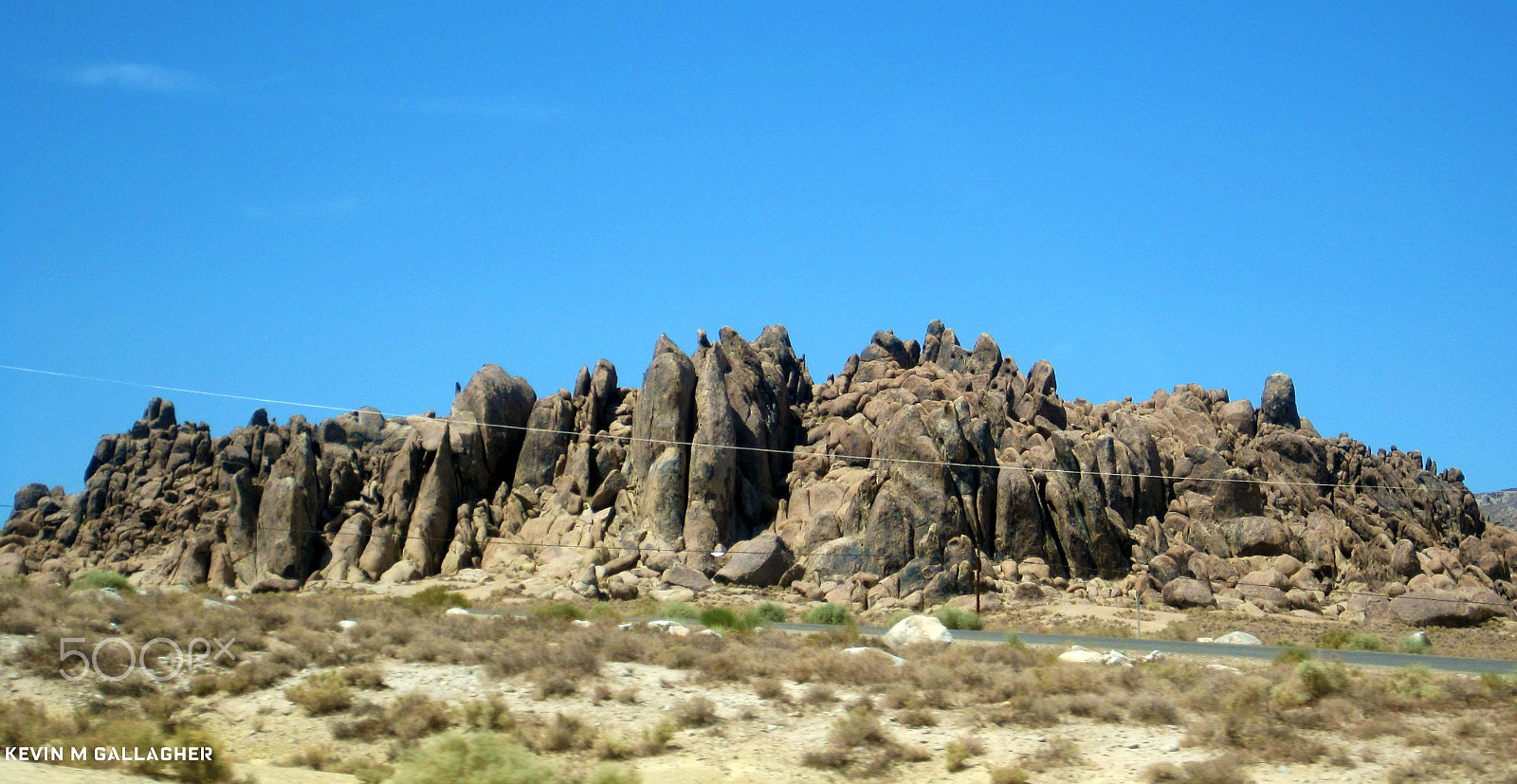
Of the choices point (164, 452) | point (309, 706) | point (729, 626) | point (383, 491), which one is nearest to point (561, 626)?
point (729, 626)

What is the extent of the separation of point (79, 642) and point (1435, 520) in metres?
65.7

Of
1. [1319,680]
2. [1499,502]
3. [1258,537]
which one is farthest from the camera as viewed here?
[1499,502]

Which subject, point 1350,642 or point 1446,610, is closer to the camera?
point 1350,642

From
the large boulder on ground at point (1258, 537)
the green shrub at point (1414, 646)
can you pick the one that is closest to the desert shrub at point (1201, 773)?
the green shrub at point (1414, 646)

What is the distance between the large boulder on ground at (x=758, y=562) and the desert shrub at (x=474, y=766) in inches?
1467

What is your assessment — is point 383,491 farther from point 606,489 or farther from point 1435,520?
point 1435,520

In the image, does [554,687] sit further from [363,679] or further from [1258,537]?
[1258,537]

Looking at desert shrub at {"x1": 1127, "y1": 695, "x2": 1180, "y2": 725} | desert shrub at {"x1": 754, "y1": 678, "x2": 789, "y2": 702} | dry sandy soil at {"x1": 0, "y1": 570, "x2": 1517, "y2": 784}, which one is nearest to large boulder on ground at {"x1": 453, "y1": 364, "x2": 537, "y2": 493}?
dry sandy soil at {"x1": 0, "y1": 570, "x2": 1517, "y2": 784}

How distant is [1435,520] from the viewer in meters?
65.0

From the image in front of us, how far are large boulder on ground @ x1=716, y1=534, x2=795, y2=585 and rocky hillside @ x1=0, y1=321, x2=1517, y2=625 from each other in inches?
5.1

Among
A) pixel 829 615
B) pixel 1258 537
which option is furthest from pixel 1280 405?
pixel 829 615

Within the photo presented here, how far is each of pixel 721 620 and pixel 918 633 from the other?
5979 millimetres

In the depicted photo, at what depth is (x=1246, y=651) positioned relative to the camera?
3131 centimetres

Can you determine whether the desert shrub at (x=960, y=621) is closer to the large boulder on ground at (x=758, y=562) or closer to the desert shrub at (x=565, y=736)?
the large boulder on ground at (x=758, y=562)
